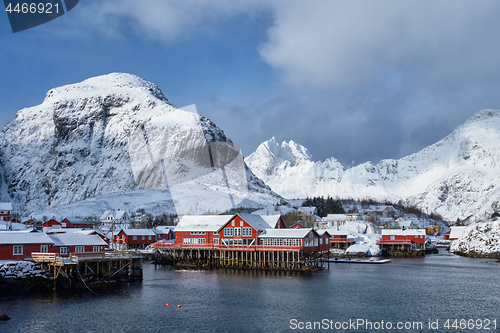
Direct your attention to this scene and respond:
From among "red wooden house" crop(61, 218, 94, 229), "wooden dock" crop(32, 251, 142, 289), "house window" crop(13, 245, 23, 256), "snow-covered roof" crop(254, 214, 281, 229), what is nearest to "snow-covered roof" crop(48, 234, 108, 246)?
"wooden dock" crop(32, 251, 142, 289)

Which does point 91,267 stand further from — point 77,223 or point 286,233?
point 77,223

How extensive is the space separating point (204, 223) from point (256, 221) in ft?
35.7

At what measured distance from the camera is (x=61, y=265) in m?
48.3

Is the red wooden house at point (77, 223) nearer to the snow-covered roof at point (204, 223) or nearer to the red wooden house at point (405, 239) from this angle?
the snow-covered roof at point (204, 223)

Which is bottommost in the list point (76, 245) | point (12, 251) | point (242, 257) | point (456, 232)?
point (242, 257)

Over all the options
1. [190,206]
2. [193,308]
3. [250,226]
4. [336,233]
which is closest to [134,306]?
[193,308]

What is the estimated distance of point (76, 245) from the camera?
184ft

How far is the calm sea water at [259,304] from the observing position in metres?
34.6

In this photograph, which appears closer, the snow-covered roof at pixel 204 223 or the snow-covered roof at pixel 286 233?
the snow-covered roof at pixel 286 233

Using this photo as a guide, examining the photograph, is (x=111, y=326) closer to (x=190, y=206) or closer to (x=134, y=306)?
(x=134, y=306)

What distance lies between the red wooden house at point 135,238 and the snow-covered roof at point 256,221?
131ft

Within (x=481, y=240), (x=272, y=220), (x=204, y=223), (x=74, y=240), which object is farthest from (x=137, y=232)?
(x=481, y=240)

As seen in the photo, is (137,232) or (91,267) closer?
(91,267)

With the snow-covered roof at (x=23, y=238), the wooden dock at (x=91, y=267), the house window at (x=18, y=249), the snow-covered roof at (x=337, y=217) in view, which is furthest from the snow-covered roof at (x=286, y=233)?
the snow-covered roof at (x=337, y=217)
